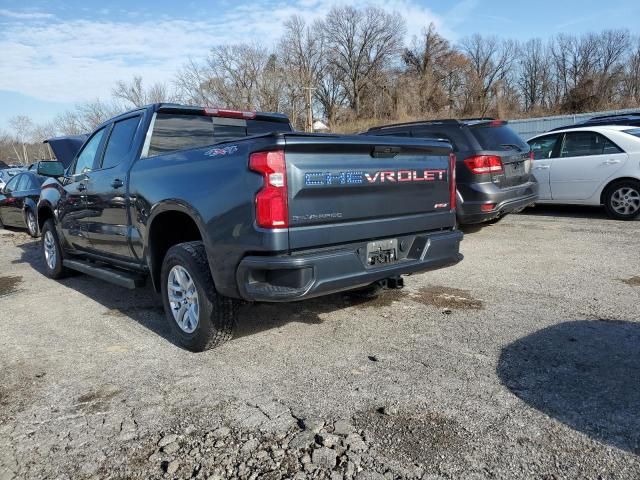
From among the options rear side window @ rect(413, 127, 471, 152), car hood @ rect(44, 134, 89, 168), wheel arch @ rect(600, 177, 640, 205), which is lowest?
wheel arch @ rect(600, 177, 640, 205)

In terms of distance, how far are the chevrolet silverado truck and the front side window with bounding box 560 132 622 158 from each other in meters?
5.48

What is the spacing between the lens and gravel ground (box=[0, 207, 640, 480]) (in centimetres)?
246

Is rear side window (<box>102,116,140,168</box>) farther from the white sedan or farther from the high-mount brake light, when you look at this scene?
the white sedan

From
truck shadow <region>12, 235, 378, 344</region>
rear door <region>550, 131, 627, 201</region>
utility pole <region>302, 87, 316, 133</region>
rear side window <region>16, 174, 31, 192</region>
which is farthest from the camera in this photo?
utility pole <region>302, 87, 316, 133</region>

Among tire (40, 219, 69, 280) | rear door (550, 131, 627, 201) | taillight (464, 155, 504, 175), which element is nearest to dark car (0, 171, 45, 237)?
tire (40, 219, 69, 280)

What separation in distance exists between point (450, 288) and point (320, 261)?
2.43 metres

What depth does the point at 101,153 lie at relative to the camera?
17.6 ft

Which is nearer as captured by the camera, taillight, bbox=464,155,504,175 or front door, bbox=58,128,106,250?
front door, bbox=58,128,106,250

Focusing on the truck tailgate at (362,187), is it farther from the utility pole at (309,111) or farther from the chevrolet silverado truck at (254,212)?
the utility pole at (309,111)

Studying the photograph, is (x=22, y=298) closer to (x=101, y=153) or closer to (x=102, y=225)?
(x=102, y=225)

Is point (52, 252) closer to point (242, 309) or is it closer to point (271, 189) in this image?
point (242, 309)

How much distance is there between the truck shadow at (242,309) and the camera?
445cm

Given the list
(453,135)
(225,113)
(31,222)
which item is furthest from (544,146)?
(31,222)

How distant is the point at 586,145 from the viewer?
8680 millimetres
